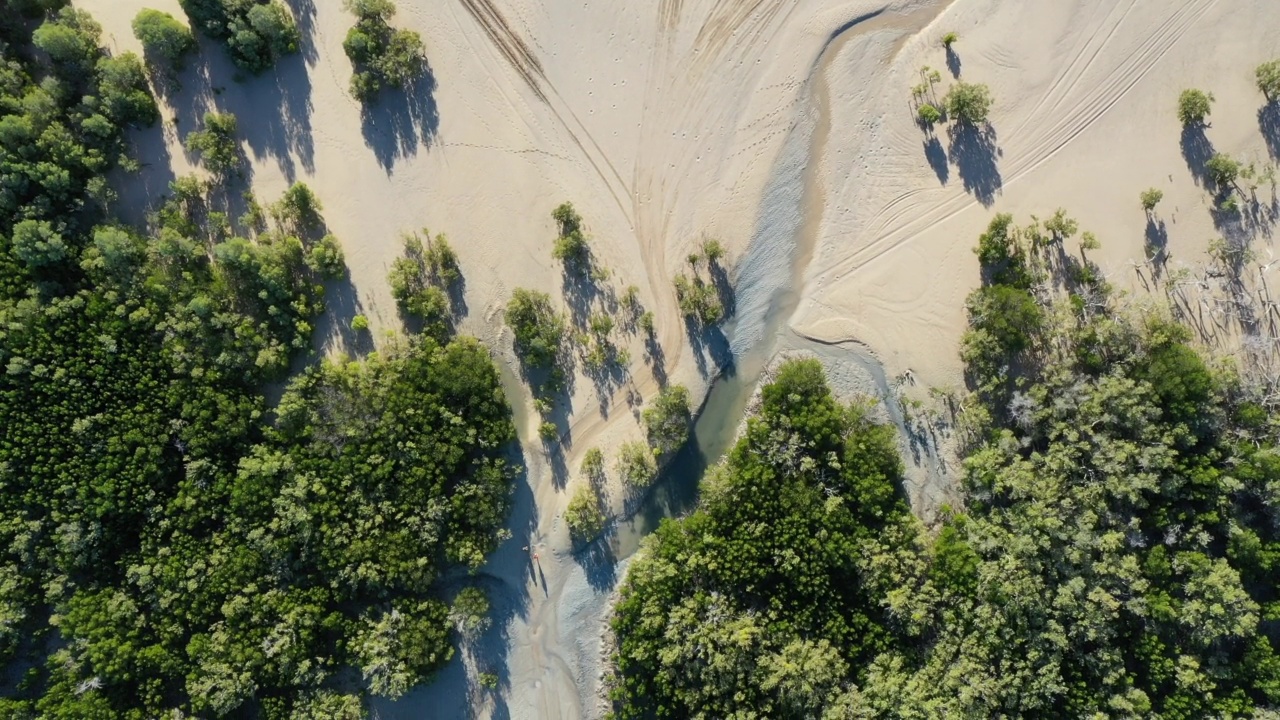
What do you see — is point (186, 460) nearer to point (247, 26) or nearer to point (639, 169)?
point (247, 26)

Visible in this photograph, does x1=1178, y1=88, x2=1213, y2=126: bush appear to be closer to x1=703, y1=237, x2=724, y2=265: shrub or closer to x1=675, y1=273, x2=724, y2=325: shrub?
x1=703, y1=237, x2=724, y2=265: shrub

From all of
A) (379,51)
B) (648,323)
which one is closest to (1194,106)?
(648,323)

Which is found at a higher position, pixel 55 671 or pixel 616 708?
pixel 55 671

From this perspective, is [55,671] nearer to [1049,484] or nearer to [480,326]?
[480,326]

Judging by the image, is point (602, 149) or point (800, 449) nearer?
point (800, 449)

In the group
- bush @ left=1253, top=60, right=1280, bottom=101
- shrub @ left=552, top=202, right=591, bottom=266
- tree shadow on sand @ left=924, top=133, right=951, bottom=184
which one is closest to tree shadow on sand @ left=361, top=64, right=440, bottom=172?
shrub @ left=552, top=202, right=591, bottom=266

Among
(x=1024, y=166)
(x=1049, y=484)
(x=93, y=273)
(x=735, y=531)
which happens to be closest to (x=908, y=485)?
(x=1049, y=484)
